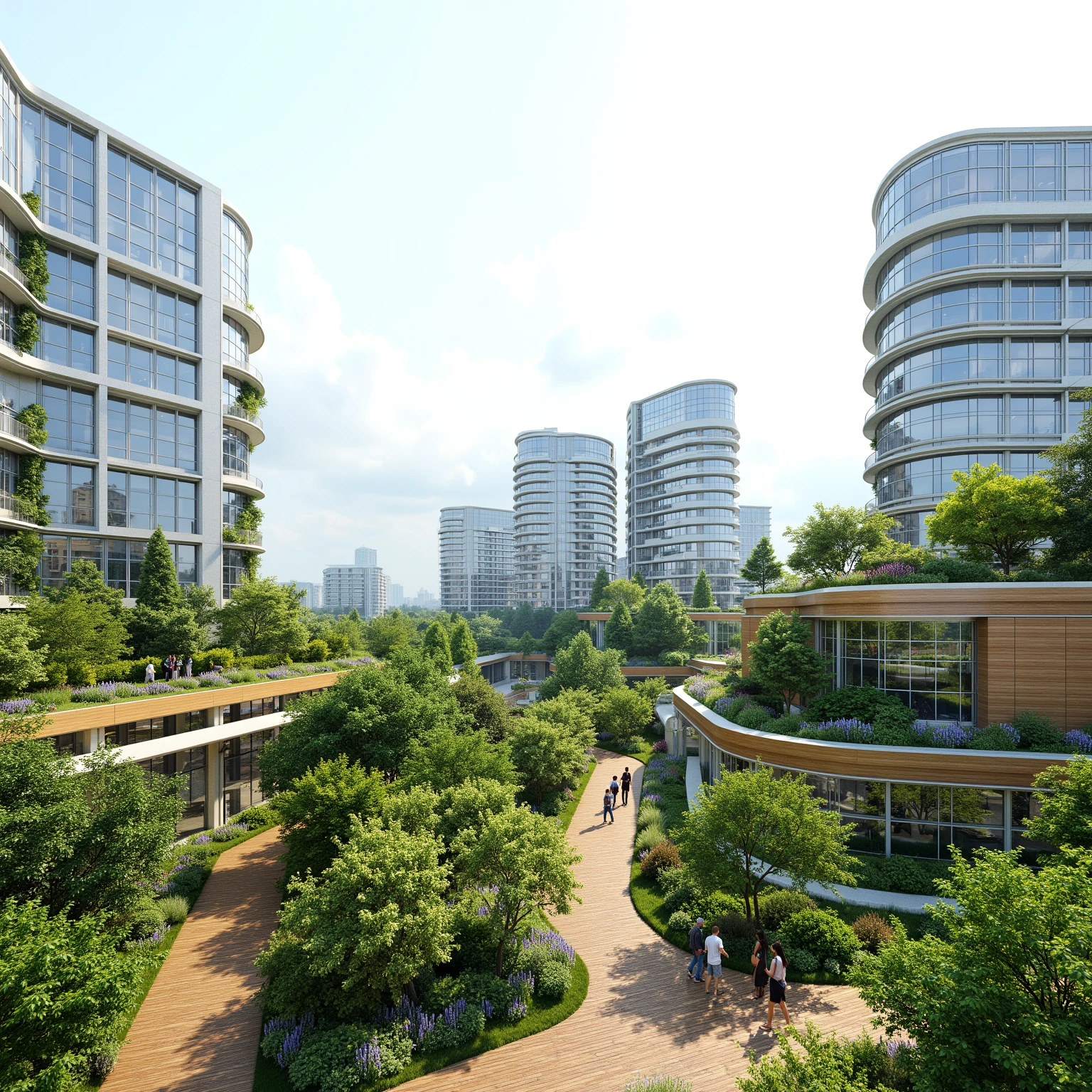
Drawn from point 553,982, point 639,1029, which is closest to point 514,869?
point 553,982

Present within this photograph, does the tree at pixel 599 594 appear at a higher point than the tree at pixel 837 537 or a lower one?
lower

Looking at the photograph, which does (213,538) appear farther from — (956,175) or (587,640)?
(956,175)

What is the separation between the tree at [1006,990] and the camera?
20.8 feet

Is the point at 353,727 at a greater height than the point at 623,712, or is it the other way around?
the point at 353,727

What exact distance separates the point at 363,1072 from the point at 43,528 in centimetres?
3064

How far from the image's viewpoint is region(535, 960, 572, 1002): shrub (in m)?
13.6

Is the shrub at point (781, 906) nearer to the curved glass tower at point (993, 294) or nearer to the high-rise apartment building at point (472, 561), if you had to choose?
the curved glass tower at point (993, 294)

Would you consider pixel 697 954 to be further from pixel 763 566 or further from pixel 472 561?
pixel 472 561

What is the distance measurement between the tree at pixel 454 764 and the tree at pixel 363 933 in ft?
21.2

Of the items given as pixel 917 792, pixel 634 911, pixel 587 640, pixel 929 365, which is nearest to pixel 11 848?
pixel 634 911

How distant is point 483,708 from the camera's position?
111 ft

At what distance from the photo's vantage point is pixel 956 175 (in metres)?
39.5

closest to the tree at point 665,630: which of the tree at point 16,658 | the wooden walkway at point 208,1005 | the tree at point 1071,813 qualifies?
the wooden walkway at point 208,1005

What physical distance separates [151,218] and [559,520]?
10106cm
